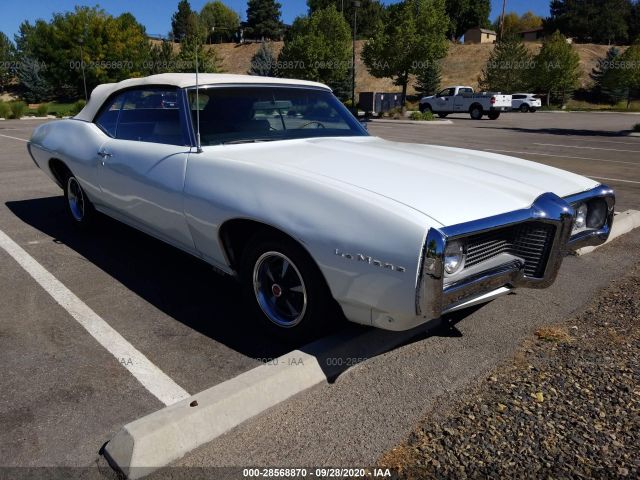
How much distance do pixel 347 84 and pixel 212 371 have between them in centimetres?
4392

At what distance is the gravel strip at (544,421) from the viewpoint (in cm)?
204

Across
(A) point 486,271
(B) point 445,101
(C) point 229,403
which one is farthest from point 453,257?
(B) point 445,101

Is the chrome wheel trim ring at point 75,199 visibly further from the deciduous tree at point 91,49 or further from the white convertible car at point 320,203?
the deciduous tree at point 91,49

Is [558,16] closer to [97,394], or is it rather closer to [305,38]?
[305,38]

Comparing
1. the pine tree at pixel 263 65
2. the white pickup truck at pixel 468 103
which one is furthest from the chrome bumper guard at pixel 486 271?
the pine tree at pixel 263 65

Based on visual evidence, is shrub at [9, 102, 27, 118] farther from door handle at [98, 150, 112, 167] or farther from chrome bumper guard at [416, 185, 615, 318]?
chrome bumper guard at [416, 185, 615, 318]

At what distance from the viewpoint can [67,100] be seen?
5222 cm

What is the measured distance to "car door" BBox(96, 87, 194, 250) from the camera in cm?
335

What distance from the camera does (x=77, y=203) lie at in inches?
200

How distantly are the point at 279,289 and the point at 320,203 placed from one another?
26.5 inches

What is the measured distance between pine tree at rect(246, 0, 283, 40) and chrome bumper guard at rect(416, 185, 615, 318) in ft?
326

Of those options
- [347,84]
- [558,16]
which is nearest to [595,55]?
[558,16]

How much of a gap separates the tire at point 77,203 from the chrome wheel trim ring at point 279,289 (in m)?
2.55

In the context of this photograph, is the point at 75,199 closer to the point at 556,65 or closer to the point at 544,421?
the point at 544,421
